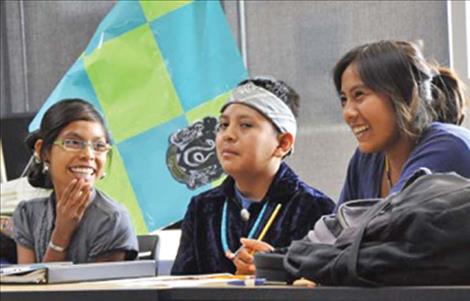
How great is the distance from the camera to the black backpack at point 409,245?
5.80 ft

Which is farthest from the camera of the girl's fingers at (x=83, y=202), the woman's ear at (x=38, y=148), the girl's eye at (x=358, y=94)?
the woman's ear at (x=38, y=148)

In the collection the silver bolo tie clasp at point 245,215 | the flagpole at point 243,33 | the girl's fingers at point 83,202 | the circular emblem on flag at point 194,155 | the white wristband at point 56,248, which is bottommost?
the white wristband at point 56,248

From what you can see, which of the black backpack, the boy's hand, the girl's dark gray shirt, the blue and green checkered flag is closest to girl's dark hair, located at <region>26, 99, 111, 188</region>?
the girl's dark gray shirt

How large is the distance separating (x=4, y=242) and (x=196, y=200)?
78 cm

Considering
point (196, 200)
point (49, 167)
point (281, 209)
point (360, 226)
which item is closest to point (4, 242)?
point (49, 167)

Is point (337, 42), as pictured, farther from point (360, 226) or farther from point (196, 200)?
point (360, 226)

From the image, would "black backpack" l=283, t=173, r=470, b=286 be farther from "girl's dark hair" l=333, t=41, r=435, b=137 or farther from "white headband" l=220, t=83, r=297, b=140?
"white headband" l=220, t=83, r=297, b=140

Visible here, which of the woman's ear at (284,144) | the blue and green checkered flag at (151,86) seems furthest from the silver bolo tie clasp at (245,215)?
the blue and green checkered flag at (151,86)

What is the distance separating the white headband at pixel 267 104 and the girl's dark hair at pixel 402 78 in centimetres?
52

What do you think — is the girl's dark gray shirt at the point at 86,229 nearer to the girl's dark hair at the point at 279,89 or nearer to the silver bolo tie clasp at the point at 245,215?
the silver bolo tie clasp at the point at 245,215

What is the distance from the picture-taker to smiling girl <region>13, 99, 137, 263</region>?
3217 mm

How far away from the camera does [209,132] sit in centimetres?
416

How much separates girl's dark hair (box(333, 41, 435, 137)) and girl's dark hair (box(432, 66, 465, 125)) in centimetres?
6

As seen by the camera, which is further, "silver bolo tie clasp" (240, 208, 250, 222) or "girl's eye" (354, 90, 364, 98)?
"silver bolo tie clasp" (240, 208, 250, 222)
